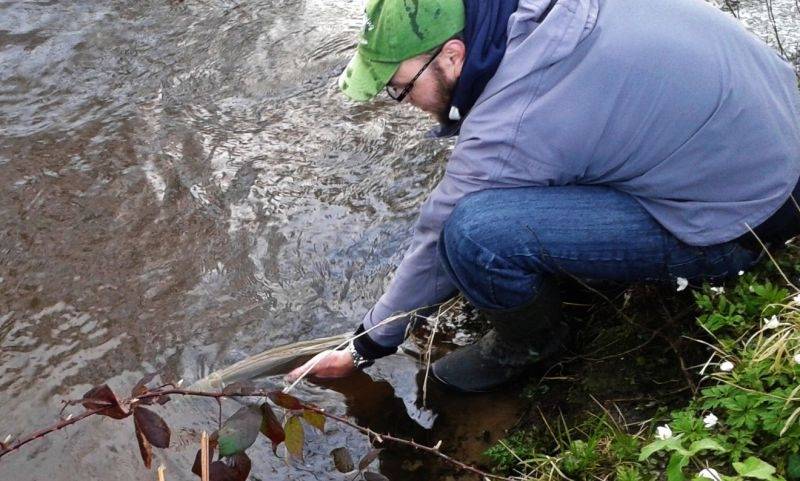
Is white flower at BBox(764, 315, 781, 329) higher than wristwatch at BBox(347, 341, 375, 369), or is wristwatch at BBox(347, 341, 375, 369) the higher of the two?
white flower at BBox(764, 315, 781, 329)

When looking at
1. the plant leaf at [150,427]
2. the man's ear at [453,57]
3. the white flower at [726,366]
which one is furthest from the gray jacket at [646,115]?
the plant leaf at [150,427]

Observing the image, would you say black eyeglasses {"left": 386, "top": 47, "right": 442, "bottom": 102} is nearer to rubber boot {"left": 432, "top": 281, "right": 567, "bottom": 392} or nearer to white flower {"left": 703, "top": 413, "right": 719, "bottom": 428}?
rubber boot {"left": 432, "top": 281, "right": 567, "bottom": 392}

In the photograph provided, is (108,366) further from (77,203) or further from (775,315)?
(775,315)

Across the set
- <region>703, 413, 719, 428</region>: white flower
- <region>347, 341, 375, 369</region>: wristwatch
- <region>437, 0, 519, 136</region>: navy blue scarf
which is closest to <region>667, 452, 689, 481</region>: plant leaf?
<region>703, 413, 719, 428</region>: white flower

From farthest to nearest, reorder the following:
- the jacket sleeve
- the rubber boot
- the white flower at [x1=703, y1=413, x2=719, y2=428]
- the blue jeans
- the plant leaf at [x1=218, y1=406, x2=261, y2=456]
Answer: the rubber boot, the jacket sleeve, the blue jeans, the white flower at [x1=703, y1=413, x2=719, y2=428], the plant leaf at [x1=218, y1=406, x2=261, y2=456]

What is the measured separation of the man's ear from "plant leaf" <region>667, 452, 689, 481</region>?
1.10 meters

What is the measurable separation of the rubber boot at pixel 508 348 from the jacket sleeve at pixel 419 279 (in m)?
0.19

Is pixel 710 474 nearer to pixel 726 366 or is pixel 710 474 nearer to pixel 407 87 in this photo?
pixel 726 366

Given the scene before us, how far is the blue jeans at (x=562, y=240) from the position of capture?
7.56 ft

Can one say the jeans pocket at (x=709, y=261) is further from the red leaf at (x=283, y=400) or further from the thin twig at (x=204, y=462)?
the thin twig at (x=204, y=462)

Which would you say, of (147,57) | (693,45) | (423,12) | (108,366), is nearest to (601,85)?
(693,45)

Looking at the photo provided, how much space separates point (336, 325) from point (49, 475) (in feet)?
3.70

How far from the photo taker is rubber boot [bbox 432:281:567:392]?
252 centimetres

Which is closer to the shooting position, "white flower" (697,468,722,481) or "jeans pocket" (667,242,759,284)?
"white flower" (697,468,722,481)
